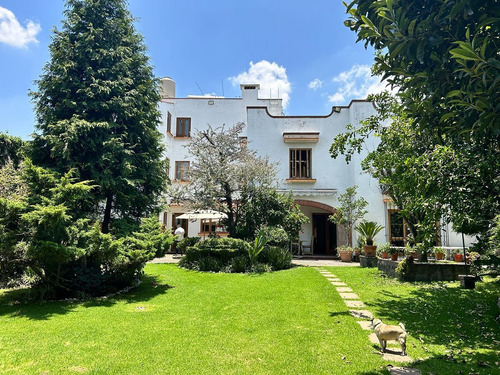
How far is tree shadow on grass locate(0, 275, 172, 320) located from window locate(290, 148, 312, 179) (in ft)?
40.5

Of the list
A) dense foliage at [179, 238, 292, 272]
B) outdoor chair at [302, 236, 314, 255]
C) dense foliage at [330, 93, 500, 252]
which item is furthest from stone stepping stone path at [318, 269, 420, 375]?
outdoor chair at [302, 236, 314, 255]

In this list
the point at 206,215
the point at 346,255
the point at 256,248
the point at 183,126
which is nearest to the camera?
the point at 256,248

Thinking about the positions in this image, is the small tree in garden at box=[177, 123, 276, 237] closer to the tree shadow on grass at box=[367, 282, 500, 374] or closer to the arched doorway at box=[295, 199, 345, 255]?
the arched doorway at box=[295, 199, 345, 255]

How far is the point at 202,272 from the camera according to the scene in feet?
38.1

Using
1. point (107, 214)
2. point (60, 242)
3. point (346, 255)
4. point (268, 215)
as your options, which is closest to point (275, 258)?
point (268, 215)

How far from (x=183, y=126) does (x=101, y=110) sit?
1398 cm

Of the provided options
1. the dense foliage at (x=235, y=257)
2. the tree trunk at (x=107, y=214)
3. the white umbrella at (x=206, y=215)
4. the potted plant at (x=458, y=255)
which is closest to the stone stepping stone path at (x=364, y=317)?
the dense foliage at (x=235, y=257)

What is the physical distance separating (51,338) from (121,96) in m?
6.77

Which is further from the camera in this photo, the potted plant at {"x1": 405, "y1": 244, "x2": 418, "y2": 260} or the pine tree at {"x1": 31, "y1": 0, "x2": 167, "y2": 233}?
the potted plant at {"x1": 405, "y1": 244, "x2": 418, "y2": 260}

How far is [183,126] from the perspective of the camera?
893 inches

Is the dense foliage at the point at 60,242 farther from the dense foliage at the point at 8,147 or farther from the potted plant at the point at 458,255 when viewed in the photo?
the potted plant at the point at 458,255

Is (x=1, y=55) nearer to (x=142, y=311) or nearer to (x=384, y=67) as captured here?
(x=142, y=311)

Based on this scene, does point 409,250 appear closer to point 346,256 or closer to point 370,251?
point 370,251

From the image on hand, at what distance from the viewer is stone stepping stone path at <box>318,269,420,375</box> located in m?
3.64
